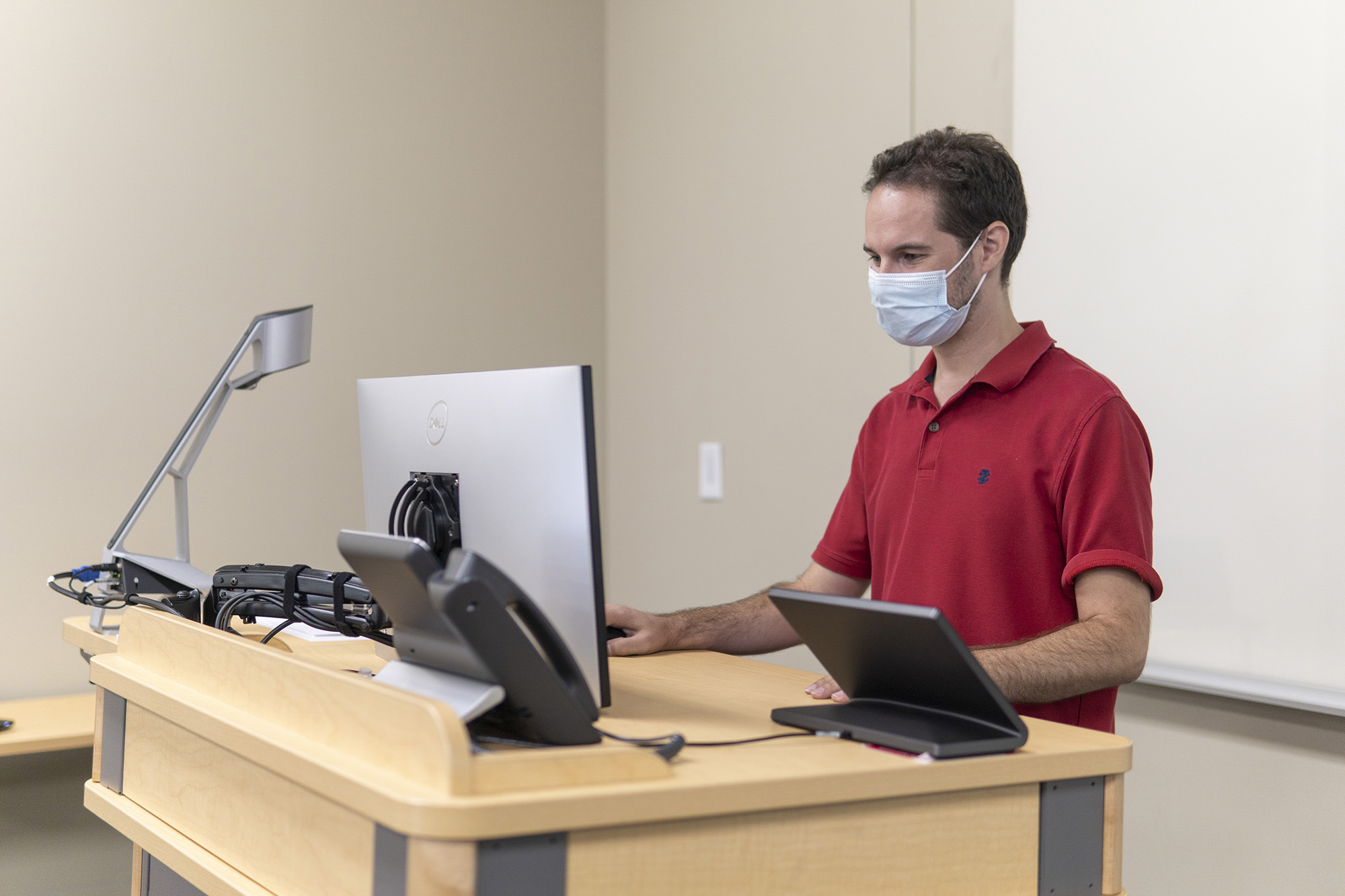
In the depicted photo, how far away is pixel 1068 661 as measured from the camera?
123 cm

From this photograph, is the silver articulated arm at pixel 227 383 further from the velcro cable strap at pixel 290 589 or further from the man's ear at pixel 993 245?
the man's ear at pixel 993 245

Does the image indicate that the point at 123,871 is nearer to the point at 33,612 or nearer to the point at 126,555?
the point at 33,612

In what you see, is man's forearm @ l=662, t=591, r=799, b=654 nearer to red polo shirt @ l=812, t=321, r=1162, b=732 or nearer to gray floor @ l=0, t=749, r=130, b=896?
red polo shirt @ l=812, t=321, r=1162, b=732

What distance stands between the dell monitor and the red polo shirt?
2.16ft

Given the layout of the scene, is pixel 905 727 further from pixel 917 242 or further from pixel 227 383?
pixel 227 383

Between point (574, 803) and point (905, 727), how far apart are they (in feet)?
1.09

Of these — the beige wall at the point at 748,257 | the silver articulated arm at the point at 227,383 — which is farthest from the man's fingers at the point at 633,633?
the beige wall at the point at 748,257

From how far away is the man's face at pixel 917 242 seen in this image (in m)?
1.58

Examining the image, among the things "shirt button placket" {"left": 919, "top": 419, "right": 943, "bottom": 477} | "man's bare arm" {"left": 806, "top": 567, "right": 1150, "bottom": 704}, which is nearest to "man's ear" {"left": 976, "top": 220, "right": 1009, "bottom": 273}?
"shirt button placket" {"left": 919, "top": 419, "right": 943, "bottom": 477}

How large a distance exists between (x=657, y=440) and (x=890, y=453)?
1491 millimetres

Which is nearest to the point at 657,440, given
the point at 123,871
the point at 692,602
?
the point at 692,602

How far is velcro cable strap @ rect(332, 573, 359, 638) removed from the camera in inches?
51.1

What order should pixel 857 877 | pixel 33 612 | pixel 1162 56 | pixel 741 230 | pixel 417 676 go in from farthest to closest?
pixel 741 230
pixel 33 612
pixel 1162 56
pixel 417 676
pixel 857 877

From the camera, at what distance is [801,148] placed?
260cm
